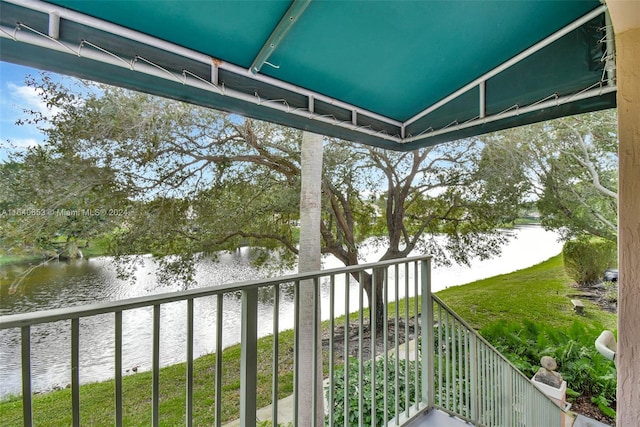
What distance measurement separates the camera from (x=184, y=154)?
19.2 ft

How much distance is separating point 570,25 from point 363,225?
21.5 ft

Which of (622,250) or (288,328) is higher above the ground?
(622,250)

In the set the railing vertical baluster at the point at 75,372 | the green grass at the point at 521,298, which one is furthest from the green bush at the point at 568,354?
the railing vertical baluster at the point at 75,372

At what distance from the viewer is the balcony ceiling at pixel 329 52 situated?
1371 millimetres

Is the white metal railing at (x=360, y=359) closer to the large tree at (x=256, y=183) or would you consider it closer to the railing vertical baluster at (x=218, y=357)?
the railing vertical baluster at (x=218, y=357)

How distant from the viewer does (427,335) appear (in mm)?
2191

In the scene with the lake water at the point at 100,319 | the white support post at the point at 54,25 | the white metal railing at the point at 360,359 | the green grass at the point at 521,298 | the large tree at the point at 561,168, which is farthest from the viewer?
the green grass at the point at 521,298

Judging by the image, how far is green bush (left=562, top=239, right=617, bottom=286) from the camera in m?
7.81

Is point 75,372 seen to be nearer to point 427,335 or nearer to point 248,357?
point 248,357

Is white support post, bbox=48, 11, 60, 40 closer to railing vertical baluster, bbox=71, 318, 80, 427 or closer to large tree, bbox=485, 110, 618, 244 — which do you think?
railing vertical baluster, bbox=71, 318, 80, 427

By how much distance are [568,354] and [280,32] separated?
7269 mm

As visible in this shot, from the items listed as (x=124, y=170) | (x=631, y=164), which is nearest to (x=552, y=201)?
(x=631, y=164)

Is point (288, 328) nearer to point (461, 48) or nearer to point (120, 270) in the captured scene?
point (120, 270)

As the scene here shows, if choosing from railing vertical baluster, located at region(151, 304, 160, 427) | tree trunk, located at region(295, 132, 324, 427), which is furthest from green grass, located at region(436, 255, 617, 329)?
railing vertical baluster, located at region(151, 304, 160, 427)
